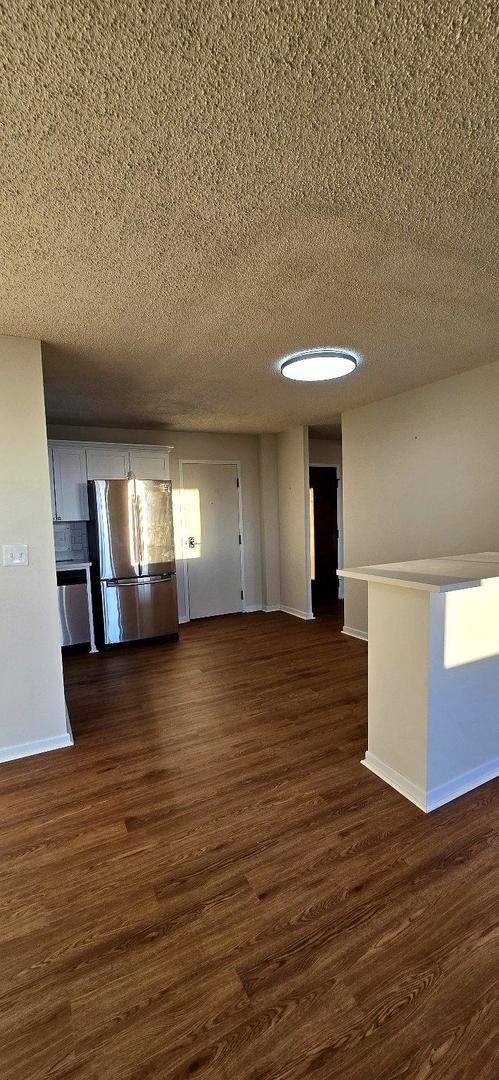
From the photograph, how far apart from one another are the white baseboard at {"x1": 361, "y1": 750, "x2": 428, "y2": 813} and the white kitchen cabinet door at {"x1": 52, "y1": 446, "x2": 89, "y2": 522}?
3725 mm

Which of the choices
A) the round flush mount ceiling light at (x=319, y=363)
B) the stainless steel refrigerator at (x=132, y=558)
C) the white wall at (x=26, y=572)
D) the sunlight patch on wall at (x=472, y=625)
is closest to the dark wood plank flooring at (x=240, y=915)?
the white wall at (x=26, y=572)

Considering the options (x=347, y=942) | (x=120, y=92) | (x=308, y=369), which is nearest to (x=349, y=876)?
(x=347, y=942)

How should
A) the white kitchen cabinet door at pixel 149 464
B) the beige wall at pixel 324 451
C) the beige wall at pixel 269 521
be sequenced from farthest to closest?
1. the beige wall at pixel 324 451
2. the beige wall at pixel 269 521
3. the white kitchen cabinet door at pixel 149 464

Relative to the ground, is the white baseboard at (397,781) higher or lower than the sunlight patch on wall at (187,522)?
lower

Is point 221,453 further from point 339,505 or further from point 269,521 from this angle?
point 339,505

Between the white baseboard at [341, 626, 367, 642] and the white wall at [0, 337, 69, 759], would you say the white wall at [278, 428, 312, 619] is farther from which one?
the white wall at [0, 337, 69, 759]

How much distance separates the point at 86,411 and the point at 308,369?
2457mm

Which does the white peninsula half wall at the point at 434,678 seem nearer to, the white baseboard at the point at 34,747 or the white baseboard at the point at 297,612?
the white baseboard at the point at 34,747

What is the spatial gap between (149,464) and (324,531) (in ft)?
10.2

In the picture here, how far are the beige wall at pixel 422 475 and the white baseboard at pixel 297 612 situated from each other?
30.4 inches

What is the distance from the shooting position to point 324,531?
6.96 metres

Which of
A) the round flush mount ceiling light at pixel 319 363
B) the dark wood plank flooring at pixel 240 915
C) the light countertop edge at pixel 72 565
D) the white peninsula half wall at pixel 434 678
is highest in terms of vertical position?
the round flush mount ceiling light at pixel 319 363

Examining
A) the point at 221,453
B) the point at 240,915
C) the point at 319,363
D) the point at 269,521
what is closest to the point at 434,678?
the point at 240,915

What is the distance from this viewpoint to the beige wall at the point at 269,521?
6.05 meters
